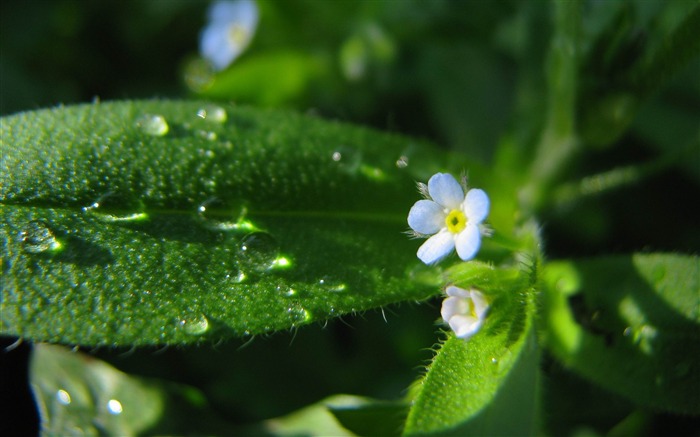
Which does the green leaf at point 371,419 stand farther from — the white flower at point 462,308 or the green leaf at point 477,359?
the white flower at point 462,308

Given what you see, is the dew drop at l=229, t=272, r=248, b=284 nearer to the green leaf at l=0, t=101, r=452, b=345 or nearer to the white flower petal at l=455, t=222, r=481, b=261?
the green leaf at l=0, t=101, r=452, b=345

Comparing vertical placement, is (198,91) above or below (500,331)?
above

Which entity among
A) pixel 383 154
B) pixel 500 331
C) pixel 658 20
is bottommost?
pixel 500 331

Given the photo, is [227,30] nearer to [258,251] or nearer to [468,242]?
[258,251]

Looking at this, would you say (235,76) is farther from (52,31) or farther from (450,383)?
(450,383)

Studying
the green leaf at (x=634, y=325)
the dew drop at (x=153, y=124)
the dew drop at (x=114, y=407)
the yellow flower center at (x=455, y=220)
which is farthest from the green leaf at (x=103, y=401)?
the green leaf at (x=634, y=325)

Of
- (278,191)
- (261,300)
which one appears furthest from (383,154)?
(261,300)

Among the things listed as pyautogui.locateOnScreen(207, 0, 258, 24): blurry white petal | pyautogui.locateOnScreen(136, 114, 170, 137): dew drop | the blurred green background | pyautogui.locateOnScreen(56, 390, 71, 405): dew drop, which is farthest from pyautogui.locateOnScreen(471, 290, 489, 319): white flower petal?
pyautogui.locateOnScreen(207, 0, 258, 24): blurry white petal
